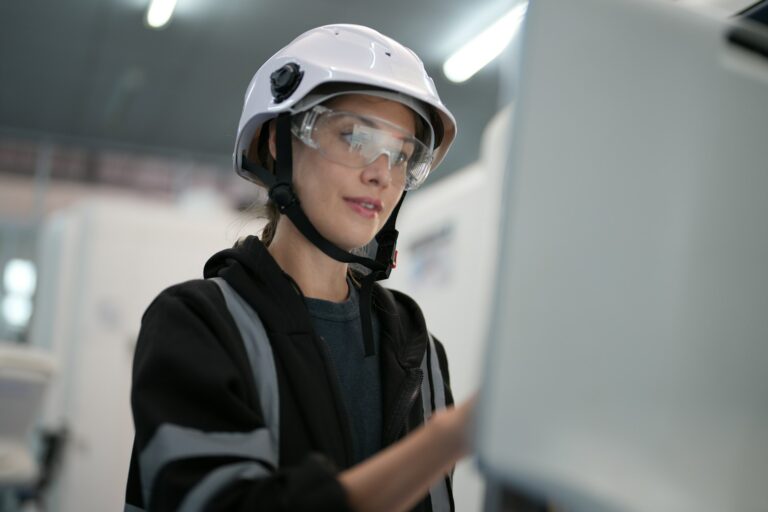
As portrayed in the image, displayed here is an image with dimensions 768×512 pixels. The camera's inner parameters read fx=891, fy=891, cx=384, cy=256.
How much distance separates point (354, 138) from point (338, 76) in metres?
0.10

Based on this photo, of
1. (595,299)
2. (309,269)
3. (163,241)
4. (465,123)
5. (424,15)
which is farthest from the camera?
(465,123)

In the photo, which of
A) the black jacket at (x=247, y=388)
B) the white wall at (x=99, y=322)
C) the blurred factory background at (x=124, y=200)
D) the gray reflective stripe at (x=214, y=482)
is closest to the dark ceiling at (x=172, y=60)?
the blurred factory background at (x=124, y=200)

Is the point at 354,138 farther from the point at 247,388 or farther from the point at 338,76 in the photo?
the point at 247,388

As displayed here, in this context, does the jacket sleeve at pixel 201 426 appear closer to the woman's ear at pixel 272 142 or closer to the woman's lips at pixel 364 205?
the woman's lips at pixel 364 205

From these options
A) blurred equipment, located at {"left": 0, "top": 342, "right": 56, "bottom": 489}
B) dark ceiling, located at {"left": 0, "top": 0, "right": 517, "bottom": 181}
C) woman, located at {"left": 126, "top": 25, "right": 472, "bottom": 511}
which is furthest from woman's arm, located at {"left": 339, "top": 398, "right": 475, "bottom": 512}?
dark ceiling, located at {"left": 0, "top": 0, "right": 517, "bottom": 181}

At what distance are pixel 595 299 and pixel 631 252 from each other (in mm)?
53

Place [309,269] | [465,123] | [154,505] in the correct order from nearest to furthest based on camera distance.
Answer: [154,505]
[309,269]
[465,123]

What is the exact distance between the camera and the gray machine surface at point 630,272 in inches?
27.0

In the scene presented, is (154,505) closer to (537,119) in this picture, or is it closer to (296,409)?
(296,409)

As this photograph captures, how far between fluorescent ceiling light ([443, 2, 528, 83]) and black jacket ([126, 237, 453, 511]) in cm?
403

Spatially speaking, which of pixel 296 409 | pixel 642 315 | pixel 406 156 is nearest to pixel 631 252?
pixel 642 315

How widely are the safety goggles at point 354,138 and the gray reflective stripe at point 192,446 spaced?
0.51m

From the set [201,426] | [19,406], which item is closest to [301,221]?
[201,426]

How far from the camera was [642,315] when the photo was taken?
0.72 metres
